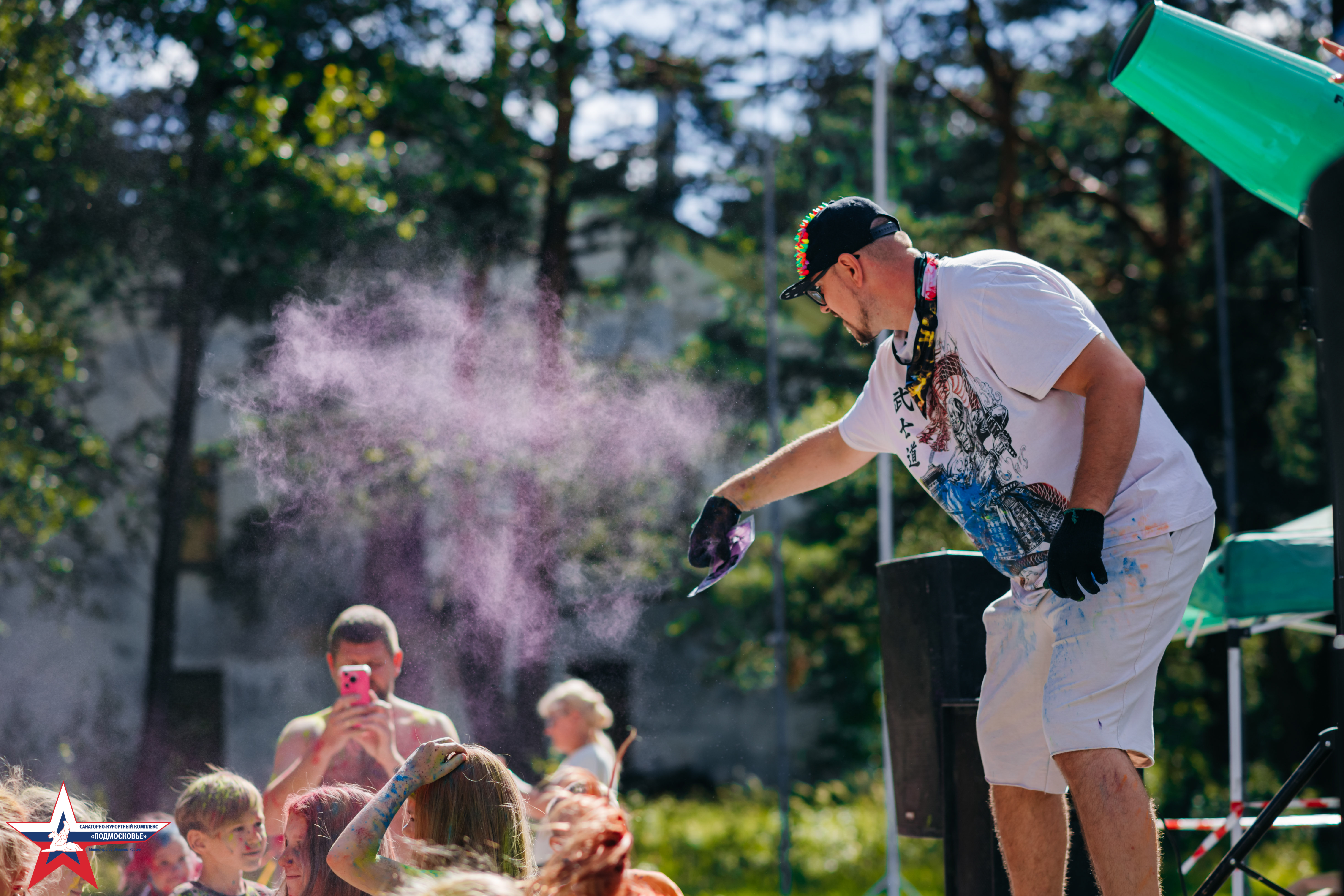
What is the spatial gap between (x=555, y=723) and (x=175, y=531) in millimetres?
5113

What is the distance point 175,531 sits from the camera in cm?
843

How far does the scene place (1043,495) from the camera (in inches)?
83.1

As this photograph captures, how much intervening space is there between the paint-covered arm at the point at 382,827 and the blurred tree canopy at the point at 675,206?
21.3ft

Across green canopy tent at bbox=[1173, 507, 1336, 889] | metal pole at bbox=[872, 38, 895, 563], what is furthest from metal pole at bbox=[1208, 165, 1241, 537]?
green canopy tent at bbox=[1173, 507, 1336, 889]

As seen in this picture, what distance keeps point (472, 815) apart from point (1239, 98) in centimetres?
219

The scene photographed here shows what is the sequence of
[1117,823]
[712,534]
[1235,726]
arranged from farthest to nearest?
[1235,726]
[712,534]
[1117,823]

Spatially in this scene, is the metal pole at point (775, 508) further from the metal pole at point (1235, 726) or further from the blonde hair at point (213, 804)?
the blonde hair at point (213, 804)

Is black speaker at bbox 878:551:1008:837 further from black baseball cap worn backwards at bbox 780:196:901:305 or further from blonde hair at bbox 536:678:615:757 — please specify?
blonde hair at bbox 536:678:615:757

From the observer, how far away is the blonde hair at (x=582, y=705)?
4.63m

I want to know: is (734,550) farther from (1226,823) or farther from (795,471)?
(1226,823)

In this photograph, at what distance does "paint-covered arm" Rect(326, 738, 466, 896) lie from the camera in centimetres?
186

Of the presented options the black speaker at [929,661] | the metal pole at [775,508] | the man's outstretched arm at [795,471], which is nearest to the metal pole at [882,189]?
the metal pole at [775,508]

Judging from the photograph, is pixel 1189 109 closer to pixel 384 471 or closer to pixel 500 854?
pixel 500 854

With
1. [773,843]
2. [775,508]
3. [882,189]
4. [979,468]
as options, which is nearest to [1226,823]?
[979,468]
